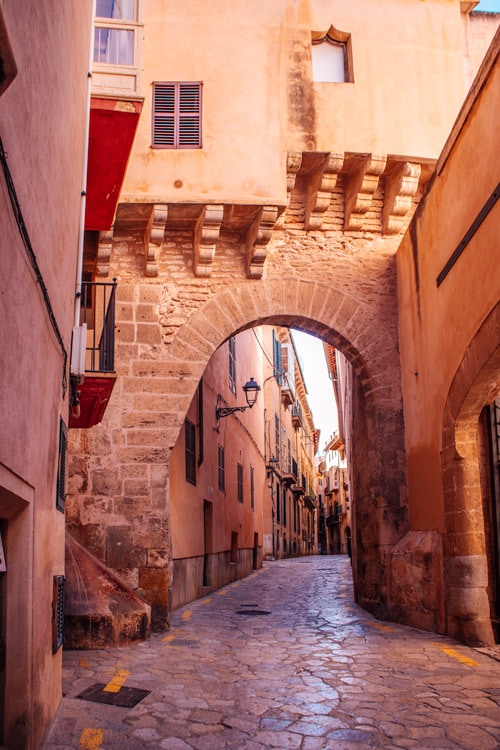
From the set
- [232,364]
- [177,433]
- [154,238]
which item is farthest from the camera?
[232,364]

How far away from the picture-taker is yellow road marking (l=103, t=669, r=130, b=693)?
5.25 meters

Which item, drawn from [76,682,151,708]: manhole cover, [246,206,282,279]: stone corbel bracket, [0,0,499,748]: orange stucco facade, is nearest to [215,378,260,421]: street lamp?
[0,0,499,748]: orange stucco facade

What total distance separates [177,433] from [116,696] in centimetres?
458

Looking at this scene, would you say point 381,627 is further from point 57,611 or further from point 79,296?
point 79,296

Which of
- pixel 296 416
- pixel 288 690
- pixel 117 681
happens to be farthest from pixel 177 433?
pixel 296 416

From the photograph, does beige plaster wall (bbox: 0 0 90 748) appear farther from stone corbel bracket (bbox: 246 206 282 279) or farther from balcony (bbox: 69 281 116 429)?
stone corbel bracket (bbox: 246 206 282 279)

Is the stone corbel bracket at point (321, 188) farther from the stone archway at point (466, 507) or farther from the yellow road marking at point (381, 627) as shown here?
the yellow road marking at point (381, 627)

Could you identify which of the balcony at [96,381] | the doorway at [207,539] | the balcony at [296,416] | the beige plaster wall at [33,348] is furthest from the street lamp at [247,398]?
the balcony at [296,416]

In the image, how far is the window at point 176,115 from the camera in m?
9.85

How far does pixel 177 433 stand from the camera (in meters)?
Result: 9.39

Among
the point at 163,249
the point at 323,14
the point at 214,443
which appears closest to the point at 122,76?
the point at 163,249

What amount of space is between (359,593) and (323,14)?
856cm

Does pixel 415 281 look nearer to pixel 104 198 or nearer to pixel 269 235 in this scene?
pixel 269 235

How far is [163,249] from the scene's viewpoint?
33.2ft
